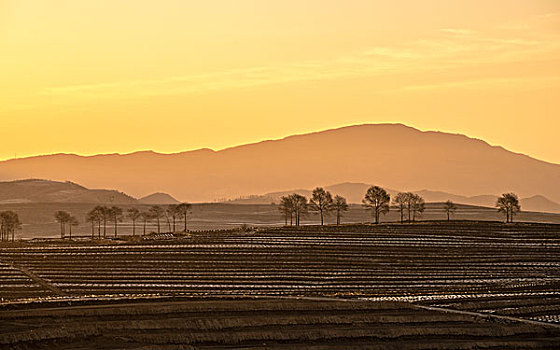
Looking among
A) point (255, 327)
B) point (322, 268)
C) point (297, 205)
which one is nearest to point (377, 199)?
point (297, 205)

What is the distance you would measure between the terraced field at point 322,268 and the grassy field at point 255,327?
4356 millimetres

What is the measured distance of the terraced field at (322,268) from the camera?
6462 centimetres

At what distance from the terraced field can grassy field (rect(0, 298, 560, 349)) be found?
4356mm

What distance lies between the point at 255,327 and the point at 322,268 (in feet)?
134

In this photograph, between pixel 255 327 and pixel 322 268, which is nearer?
pixel 255 327

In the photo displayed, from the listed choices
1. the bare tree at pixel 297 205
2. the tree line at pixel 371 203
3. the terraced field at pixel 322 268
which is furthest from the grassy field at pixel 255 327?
the bare tree at pixel 297 205

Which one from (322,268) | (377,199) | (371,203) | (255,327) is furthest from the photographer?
(371,203)

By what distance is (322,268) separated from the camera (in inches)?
3469

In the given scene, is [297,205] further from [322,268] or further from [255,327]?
[255,327]

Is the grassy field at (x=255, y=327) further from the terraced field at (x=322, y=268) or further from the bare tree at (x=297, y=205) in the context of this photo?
the bare tree at (x=297, y=205)

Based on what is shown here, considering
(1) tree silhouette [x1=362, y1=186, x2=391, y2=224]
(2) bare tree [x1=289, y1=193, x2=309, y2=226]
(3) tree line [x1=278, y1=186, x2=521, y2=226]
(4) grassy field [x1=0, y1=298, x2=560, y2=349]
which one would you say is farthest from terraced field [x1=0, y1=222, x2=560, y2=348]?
(2) bare tree [x1=289, y1=193, x2=309, y2=226]

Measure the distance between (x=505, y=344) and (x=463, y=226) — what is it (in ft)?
284

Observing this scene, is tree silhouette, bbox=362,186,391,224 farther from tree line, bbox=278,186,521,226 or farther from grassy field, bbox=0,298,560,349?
grassy field, bbox=0,298,560,349

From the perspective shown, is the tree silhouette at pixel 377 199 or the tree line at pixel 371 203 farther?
the tree silhouette at pixel 377 199
